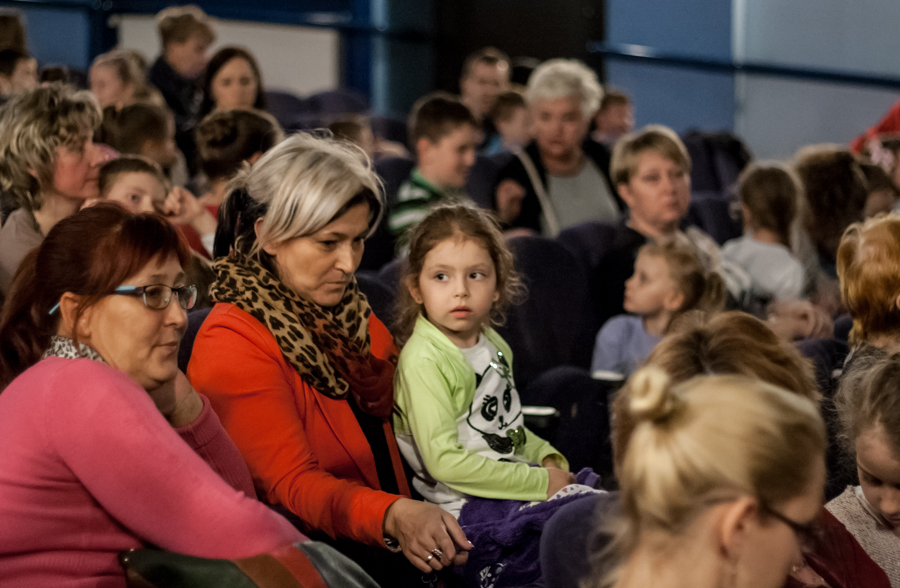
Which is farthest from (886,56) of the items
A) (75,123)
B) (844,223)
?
(75,123)

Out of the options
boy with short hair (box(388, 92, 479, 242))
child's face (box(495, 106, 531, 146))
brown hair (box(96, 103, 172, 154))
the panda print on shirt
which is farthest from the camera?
child's face (box(495, 106, 531, 146))

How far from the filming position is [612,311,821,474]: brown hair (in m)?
1.45

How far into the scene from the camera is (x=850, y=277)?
2.30m

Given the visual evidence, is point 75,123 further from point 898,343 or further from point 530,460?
point 898,343

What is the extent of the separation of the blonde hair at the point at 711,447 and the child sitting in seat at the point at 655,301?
76.2 inches

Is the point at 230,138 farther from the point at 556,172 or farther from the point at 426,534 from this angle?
the point at 426,534

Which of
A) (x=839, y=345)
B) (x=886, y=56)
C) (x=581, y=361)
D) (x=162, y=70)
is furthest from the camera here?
(x=886, y=56)

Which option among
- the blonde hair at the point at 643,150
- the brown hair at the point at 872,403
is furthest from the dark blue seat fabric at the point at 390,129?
the brown hair at the point at 872,403

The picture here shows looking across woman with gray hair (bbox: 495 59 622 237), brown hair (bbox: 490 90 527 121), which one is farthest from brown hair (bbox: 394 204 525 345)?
brown hair (bbox: 490 90 527 121)

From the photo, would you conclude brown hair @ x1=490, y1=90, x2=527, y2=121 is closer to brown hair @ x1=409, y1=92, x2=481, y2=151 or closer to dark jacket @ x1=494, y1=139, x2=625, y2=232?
dark jacket @ x1=494, y1=139, x2=625, y2=232

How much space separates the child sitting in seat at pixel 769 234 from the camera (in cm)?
367

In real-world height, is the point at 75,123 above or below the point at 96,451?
above

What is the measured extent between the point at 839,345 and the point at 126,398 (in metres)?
1.91

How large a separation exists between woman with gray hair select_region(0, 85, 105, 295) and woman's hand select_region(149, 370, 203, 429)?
1.15m
